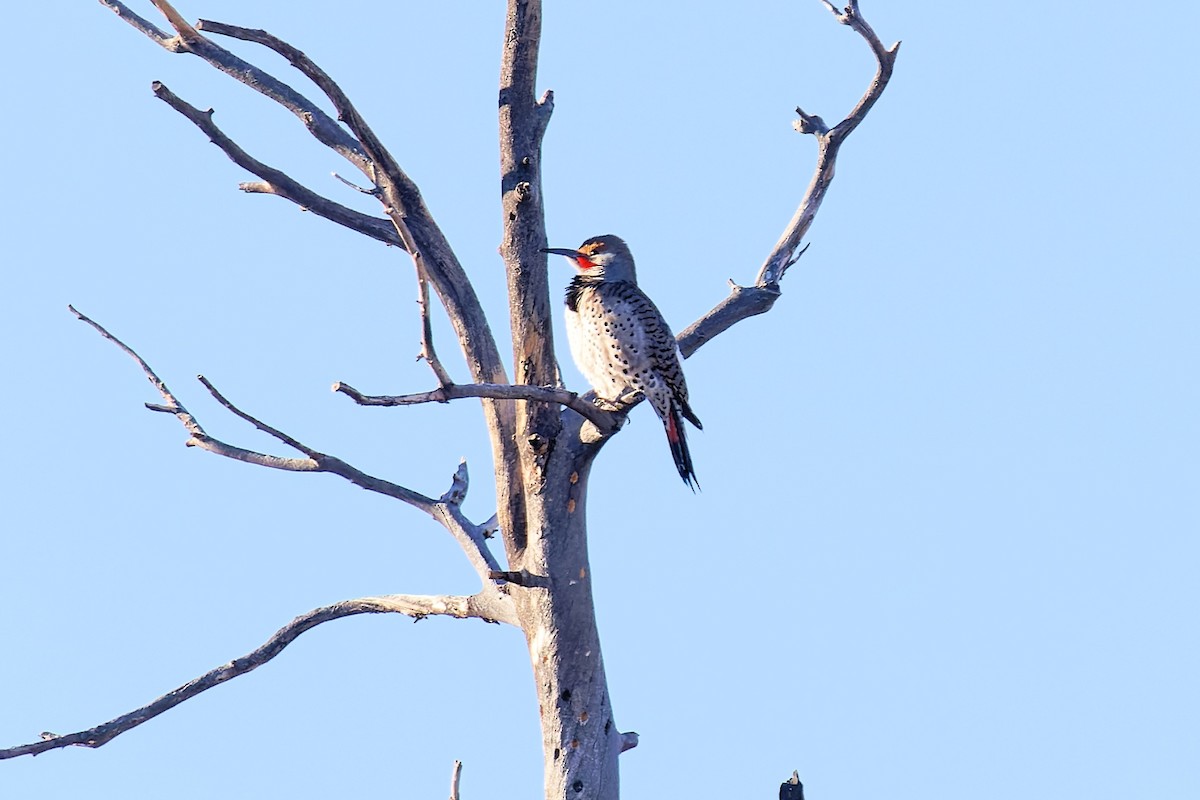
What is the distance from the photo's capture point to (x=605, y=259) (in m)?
6.70

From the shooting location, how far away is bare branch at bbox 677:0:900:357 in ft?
19.7

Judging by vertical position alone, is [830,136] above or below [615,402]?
above

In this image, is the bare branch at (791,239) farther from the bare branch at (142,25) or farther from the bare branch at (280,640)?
the bare branch at (142,25)

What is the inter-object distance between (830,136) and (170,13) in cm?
273

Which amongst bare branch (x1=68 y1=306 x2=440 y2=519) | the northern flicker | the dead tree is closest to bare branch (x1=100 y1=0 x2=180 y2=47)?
the dead tree

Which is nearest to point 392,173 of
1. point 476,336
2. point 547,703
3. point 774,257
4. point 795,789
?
point 476,336

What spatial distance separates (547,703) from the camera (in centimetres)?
524

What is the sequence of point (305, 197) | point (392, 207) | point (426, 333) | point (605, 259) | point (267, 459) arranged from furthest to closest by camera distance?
point (605, 259)
point (305, 197)
point (267, 459)
point (392, 207)
point (426, 333)

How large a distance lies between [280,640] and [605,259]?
227cm

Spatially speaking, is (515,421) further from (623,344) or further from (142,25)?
(142,25)

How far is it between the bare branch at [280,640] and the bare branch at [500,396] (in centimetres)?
89

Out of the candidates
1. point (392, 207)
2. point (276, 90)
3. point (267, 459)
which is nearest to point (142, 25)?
point (276, 90)

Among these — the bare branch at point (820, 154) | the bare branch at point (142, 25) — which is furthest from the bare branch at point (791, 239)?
the bare branch at point (142, 25)

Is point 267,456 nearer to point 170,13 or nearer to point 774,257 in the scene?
point 170,13
